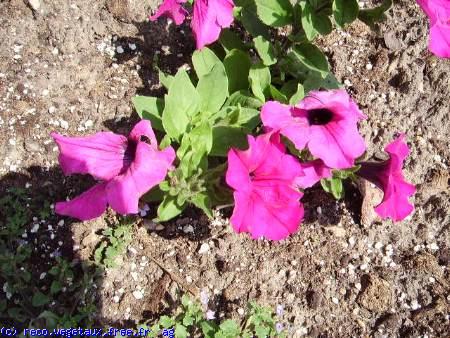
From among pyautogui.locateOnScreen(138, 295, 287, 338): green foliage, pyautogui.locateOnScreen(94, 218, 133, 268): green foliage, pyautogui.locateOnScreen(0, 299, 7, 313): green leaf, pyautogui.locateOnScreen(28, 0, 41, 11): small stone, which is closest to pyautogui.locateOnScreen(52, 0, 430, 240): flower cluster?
pyautogui.locateOnScreen(94, 218, 133, 268): green foliage

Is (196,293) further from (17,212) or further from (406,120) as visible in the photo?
(406,120)

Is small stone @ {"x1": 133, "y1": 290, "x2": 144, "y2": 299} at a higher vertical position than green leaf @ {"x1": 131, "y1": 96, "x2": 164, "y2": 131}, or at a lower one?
lower

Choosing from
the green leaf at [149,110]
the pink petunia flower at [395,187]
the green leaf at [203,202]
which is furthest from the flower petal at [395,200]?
the green leaf at [149,110]

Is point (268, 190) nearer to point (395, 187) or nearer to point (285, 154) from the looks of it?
point (285, 154)

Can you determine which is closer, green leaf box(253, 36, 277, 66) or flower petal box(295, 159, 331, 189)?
flower petal box(295, 159, 331, 189)

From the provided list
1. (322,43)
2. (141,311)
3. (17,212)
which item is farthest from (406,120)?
(17,212)

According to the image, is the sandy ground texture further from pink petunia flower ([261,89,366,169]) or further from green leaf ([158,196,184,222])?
pink petunia flower ([261,89,366,169])
